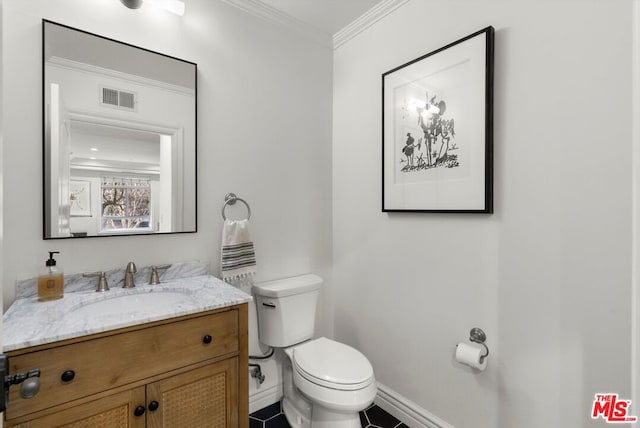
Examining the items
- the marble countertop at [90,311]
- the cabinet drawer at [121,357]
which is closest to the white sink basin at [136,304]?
the marble countertop at [90,311]

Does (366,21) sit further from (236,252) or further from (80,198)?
(80,198)

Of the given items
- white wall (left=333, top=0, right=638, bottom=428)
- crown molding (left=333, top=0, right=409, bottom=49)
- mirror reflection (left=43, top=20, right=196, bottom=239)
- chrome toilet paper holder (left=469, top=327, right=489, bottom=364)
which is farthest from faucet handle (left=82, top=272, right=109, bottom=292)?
crown molding (left=333, top=0, right=409, bottom=49)

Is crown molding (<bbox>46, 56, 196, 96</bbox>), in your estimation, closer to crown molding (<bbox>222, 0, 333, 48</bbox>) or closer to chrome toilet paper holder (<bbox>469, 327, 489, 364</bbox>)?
crown molding (<bbox>222, 0, 333, 48</bbox>)

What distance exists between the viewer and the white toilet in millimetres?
1518

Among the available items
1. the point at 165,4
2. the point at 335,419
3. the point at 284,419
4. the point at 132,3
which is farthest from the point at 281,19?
the point at 284,419

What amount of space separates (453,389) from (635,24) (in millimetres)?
1628

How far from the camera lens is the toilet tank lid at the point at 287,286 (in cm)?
191

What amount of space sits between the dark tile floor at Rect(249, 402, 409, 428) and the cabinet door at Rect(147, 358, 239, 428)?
0.57m

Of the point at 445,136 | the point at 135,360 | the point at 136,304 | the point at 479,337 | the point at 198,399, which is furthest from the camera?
the point at 445,136

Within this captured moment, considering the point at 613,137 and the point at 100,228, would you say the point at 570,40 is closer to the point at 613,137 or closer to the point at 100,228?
the point at 613,137

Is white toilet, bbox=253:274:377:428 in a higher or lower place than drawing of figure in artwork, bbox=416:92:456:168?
lower

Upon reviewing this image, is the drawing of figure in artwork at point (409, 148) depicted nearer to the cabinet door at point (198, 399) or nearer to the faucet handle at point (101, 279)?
the cabinet door at point (198, 399)

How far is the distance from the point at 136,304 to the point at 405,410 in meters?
1.54

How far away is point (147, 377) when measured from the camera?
1238 millimetres
